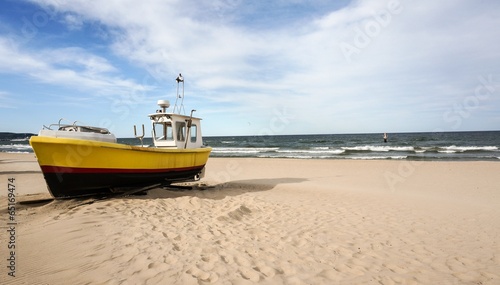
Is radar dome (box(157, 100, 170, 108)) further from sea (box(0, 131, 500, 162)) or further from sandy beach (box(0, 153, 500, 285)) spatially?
sea (box(0, 131, 500, 162))

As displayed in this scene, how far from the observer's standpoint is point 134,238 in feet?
15.9

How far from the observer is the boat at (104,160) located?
6621mm

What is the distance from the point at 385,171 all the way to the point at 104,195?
53.1ft

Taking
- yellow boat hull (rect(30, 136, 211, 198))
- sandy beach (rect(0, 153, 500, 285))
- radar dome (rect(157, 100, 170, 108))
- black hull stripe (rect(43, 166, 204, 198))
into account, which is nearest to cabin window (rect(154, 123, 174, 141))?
radar dome (rect(157, 100, 170, 108))

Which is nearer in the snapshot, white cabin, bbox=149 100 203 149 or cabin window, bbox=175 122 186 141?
white cabin, bbox=149 100 203 149

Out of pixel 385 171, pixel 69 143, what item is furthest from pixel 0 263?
pixel 385 171

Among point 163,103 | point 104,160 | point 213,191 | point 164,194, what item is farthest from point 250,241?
point 163,103

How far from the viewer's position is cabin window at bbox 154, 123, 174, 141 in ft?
32.6

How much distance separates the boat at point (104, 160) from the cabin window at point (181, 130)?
0.12 ft

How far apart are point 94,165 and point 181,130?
3562mm

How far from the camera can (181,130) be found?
10070 mm

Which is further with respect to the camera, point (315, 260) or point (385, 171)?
point (385, 171)

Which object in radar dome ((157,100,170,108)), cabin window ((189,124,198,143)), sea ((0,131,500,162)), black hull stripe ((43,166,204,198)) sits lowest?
sea ((0,131,500,162))

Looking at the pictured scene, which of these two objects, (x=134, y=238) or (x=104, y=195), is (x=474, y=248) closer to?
(x=134, y=238)
